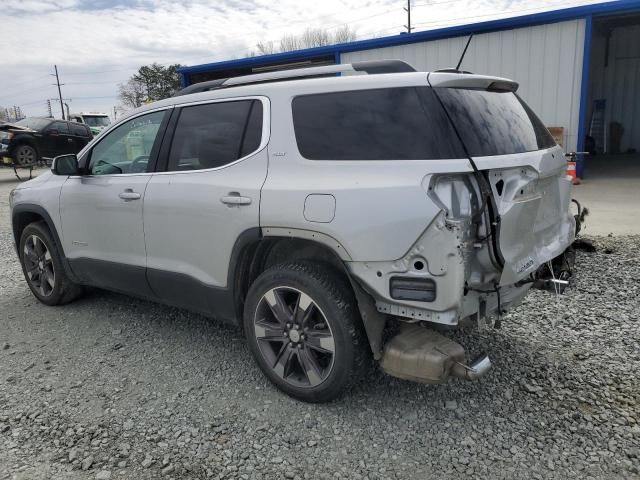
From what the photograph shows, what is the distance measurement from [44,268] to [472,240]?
4.08m

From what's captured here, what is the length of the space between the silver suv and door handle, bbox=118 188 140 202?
0.07 ft

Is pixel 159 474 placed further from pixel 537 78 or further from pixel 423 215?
pixel 537 78

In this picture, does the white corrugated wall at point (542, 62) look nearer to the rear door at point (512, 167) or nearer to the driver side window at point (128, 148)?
the rear door at point (512, 167)

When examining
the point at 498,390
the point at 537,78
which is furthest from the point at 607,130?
the point at 498,390

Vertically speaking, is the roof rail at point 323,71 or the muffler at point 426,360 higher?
the roof rail at point 323,71

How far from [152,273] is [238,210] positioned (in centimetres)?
106

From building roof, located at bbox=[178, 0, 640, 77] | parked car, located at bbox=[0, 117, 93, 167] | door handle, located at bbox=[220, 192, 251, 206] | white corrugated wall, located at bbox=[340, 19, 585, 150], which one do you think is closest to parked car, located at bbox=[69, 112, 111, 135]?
parked car, located at bbox=[0, 117, 93, 167]

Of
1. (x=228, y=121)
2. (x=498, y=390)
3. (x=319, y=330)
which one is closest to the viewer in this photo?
(x=319, y=330)

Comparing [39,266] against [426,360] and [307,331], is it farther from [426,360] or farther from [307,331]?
[426,360]

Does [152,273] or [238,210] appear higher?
[238,210]

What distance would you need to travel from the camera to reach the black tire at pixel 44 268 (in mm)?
4648

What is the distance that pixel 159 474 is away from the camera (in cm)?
253

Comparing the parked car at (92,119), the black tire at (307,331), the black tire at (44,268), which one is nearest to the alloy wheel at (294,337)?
the black tire at (307,331)

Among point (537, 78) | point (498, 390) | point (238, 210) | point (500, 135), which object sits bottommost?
point (498, 390)
